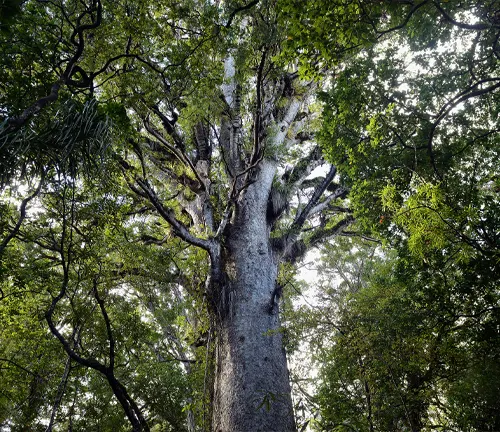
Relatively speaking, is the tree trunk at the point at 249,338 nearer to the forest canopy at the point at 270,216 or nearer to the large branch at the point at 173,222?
the forest canopy at the point at 270,216

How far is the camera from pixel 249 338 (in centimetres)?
383

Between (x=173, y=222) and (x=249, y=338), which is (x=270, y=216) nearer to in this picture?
(x=173, y=222)

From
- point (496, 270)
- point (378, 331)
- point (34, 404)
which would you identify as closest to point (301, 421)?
point (378, 331)

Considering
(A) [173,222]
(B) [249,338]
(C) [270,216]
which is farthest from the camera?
(C) [270,216]

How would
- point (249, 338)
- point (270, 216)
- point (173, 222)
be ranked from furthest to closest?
point (270, 216), point (173, 222), point (249, 338)

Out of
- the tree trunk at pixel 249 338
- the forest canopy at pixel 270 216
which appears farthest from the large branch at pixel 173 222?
the tree trunk at pixel 249 338

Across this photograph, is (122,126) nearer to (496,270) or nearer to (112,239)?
(112,239)

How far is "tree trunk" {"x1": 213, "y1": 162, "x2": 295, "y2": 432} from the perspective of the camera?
10.6 ft

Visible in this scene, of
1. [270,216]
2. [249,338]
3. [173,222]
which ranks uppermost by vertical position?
[270,216]

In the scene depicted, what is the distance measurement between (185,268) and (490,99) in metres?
4.18

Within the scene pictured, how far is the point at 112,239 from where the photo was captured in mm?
4500

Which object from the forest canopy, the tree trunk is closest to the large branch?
the forest canopy

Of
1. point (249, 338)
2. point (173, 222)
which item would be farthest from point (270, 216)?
point (249, 338)

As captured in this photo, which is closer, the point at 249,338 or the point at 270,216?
the point at 249,338
